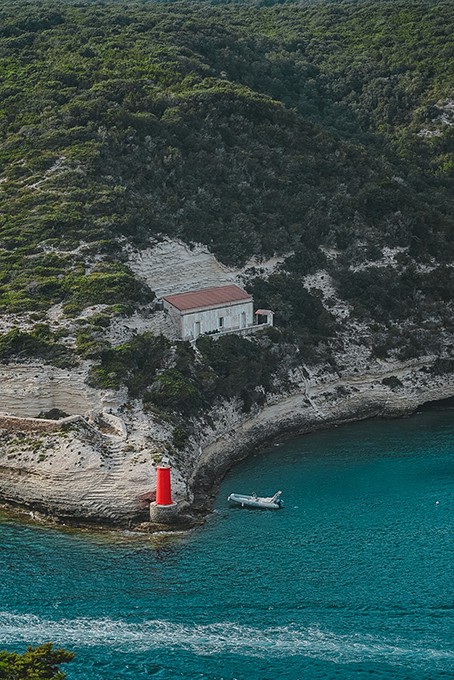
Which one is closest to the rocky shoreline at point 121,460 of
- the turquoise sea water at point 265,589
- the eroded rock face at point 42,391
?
the turquoise sea water at point 265,589

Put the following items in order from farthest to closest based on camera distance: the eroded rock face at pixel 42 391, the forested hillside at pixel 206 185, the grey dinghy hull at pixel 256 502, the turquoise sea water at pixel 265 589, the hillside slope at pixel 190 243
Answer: the forested hillside at pixel 206 185 < the hillside slope at pixel 190 243 < the eroded rock face at pixel 42 391 < the grey dinghy hull at pixel 256 502 < the turquoise sea water at pixel 265 589

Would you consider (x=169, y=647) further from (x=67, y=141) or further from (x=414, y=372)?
(x=67, y=141)

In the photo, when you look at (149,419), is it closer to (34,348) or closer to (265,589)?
(34,348)

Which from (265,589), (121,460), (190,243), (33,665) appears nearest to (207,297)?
(190,243)

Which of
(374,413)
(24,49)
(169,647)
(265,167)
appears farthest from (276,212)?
(169,647)

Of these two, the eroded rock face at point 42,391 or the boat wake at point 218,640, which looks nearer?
the boat wake at point 218,640

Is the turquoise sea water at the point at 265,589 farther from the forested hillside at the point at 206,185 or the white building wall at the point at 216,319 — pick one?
the white building wall at the point at 216,319
